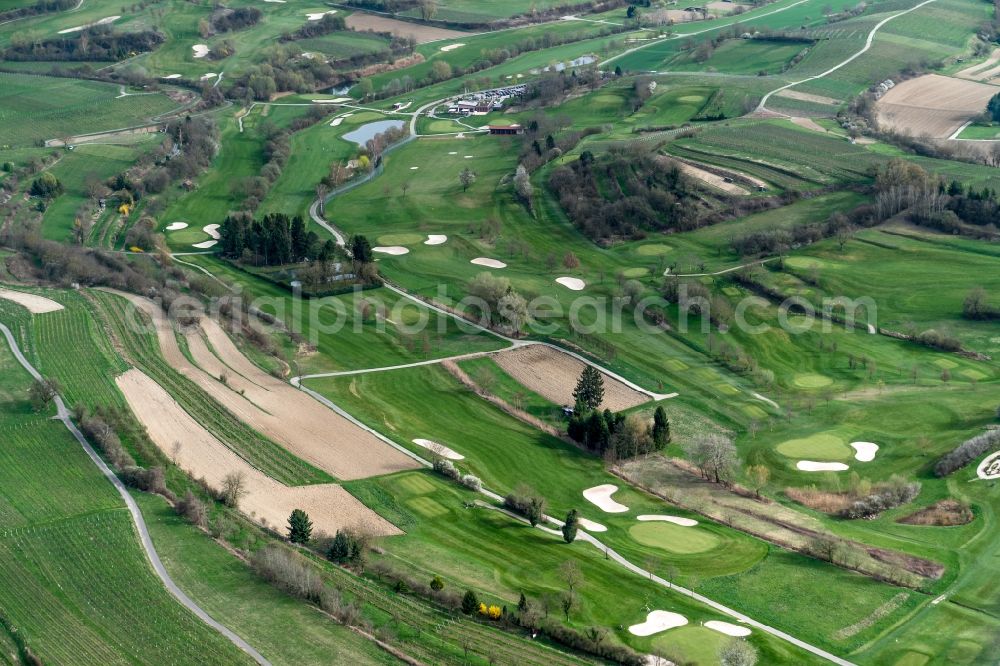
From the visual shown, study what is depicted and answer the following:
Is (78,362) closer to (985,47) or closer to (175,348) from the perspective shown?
(175,348)

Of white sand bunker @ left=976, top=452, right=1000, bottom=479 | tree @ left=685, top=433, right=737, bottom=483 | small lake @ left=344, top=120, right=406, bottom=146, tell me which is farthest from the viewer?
small lake @ left=344, top=120, right=406, bottom=146

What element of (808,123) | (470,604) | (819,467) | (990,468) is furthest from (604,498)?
(808,123)

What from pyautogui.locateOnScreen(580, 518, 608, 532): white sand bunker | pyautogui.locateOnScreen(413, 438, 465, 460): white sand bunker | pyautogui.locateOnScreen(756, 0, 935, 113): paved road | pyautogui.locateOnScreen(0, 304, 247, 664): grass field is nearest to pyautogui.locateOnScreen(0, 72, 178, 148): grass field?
pyautogui.locateOnScreen(756, 0, 935, 113): paved road

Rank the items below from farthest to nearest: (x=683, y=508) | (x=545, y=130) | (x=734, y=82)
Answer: (x=734, y=82) → (x=545, y=130) → (x=683, y=508)

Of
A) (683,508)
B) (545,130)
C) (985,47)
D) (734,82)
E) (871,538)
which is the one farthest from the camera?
(985,47)

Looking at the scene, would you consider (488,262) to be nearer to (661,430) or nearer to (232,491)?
(661,430)

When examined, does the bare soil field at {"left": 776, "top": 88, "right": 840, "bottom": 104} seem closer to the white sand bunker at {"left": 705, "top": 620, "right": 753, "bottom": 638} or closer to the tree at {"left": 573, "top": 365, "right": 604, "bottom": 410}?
the tree at {"left": 573, "top": 365, "right": 604, "bottom": 410}

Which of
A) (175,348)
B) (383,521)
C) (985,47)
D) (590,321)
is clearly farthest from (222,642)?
(985,47)
